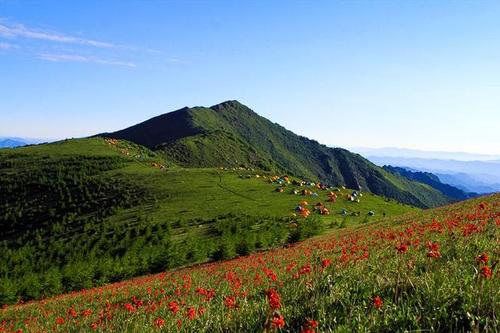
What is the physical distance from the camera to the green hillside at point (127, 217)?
65.6 m

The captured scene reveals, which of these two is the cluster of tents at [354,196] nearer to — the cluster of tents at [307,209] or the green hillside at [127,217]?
the green hillside at [127,217]

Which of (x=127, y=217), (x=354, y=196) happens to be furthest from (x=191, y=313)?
(x=354, y=196)

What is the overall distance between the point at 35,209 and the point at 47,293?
87051 millimetres

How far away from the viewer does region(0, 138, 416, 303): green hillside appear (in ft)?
215

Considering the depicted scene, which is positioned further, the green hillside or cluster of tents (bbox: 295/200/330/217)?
cluster of tents (bbox: 295/200/330/217)

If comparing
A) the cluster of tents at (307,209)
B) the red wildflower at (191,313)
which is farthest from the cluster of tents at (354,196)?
the red wildflower at (191,313)

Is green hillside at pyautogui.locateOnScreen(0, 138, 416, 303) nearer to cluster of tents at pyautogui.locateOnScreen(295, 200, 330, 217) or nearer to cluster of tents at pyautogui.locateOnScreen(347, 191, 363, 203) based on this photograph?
cluster of tents at pyautogui.locateOnScreen(347, 191, 363, 203)

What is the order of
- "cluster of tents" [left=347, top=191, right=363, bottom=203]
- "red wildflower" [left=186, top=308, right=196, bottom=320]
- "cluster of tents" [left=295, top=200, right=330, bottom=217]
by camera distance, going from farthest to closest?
"cluster of tents" [left=347, top=191, right=363, bottom=203] → "cluster of tents" [left=295, top=200, right=330, bottom=217] → "red wildflower" [left=186, top=308, right=196, bottom=320]

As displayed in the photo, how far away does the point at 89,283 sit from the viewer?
192 ft

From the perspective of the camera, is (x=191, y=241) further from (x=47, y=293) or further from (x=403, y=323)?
(x=403, y=323)

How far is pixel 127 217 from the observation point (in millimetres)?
112125

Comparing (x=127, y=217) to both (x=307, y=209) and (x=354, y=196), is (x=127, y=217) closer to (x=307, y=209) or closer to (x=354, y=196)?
(x=307, y=209)

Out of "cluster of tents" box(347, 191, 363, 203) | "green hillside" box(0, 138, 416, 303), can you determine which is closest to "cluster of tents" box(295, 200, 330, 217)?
"green hillside" box(0, 138, 416, 303)

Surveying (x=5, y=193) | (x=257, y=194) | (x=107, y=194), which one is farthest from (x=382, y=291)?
(x=5, y=193)
